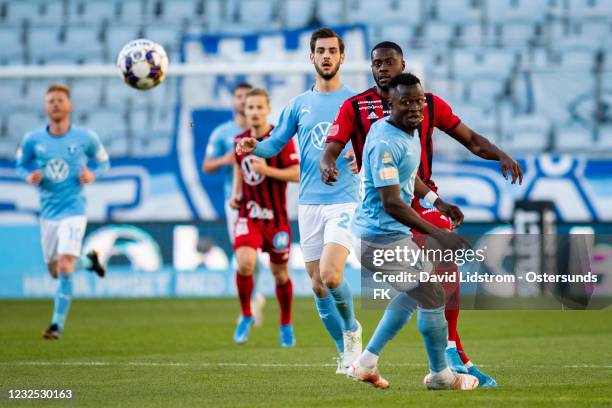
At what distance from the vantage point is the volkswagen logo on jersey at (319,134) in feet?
27.4

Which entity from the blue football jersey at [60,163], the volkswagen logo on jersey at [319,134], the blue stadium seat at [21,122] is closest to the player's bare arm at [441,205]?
the volkswagen logo on jersey at [319,134]

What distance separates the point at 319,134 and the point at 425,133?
1067 millimetres

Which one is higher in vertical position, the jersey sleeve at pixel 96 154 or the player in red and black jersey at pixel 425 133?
the player in red and black jersey at pixel 425 133

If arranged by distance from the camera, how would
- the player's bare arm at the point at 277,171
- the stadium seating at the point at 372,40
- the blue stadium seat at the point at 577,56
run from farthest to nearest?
the blue stadium seat at the point at 577,56 → the stadium seating at the point at 372,40 → the player's bare arm at the point at 277,171

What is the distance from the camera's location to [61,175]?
12141mm

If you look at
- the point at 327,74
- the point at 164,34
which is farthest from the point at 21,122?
the point at 327,74

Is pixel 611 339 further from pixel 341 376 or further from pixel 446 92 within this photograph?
pixel 446 92

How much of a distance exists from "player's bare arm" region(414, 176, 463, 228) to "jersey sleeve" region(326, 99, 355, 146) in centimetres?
62

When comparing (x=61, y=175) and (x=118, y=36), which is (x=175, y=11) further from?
(x=61, y=175)

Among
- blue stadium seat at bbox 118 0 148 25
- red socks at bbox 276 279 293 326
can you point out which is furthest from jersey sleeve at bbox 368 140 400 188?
blue stadium seat at bbox 118 0 148 25

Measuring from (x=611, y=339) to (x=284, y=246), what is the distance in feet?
10.4

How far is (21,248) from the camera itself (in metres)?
17.3

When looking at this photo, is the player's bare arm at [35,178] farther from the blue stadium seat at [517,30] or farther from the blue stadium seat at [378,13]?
the blue stadium seat at [517,30]

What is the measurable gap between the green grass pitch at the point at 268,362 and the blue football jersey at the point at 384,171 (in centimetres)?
100
